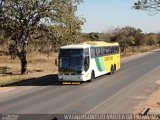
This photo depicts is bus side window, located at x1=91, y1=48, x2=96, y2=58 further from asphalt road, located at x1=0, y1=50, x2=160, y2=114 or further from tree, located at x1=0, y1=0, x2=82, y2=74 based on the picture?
tree, located at x1=0, y1=0, x2=82, y2=74

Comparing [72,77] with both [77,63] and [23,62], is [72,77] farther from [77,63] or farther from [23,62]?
[23,62]

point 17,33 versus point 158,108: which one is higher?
point 17,33

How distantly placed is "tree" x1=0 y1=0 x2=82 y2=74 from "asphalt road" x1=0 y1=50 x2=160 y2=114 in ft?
27.0

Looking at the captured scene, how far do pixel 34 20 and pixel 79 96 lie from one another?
Result: 18310mm

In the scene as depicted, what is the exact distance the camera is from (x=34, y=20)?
4059 centimetres

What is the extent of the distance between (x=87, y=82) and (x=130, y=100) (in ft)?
31.6

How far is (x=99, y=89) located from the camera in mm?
26797

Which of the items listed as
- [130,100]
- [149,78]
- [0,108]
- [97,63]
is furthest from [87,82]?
[0,108]

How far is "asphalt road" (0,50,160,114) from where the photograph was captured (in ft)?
63.6

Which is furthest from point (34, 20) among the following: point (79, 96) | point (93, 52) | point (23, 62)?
point (79, 96)

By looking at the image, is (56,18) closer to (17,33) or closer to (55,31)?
(55,31)

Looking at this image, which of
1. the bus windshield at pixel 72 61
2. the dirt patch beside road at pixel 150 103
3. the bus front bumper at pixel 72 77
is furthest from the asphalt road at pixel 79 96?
the bus windshield at pixel 72 61

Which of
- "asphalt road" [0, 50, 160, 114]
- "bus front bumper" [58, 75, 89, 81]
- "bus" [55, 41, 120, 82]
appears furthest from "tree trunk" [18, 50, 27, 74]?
"bus front bumper" [58, 75, 89, 81]

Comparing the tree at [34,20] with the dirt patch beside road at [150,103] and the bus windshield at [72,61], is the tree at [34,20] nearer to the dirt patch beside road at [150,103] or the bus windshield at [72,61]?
the bus windshield at [72,61]
